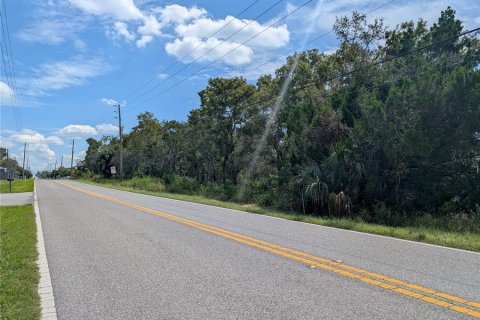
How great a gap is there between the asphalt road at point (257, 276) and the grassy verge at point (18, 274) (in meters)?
0.34

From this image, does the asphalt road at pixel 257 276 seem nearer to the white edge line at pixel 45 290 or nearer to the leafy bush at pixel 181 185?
the white edge line at pixel 45 290

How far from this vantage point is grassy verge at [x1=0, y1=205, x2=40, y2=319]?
5.24m

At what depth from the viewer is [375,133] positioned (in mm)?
17266

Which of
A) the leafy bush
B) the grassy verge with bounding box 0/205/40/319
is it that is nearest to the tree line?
the leafy bush

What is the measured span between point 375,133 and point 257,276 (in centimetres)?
1215

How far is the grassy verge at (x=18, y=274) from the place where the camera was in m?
5.24

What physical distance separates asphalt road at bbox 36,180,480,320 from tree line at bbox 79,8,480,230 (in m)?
6.32

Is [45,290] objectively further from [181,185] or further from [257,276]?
[181,185]

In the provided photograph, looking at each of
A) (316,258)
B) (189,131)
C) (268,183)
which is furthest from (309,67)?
(316,258)

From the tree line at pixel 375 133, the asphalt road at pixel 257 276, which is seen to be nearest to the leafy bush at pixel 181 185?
the tree line at pixel 375 133

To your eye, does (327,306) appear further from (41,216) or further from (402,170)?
(41,216)

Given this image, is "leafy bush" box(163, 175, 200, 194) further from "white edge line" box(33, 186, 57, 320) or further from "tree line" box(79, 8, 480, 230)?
"white edge line" box(33, 186, 57, 320)

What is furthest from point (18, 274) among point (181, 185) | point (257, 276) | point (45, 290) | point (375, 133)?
point (181, 185)

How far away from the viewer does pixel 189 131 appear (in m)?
45.5
